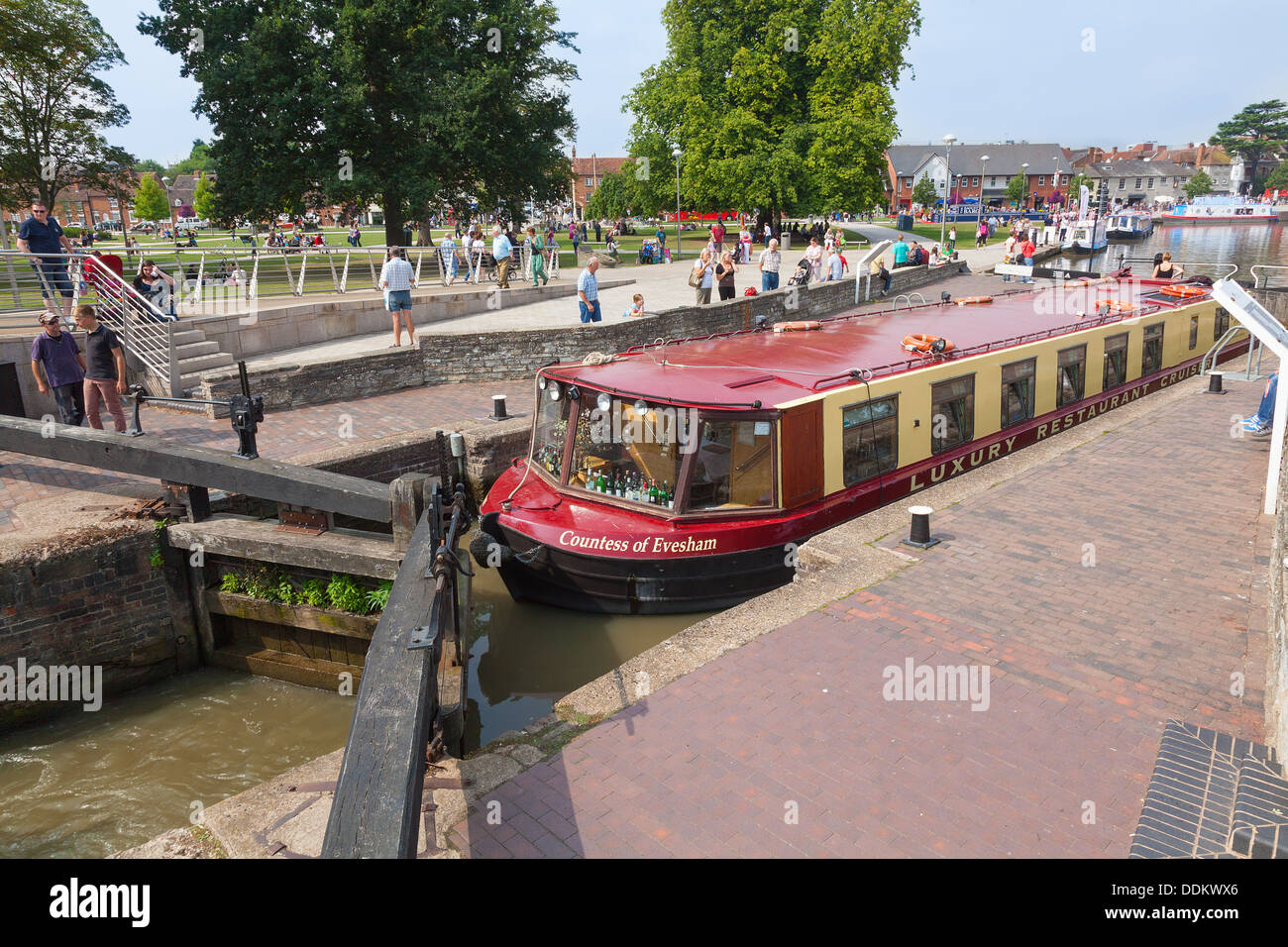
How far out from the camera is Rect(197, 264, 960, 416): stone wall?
1370 centimetres

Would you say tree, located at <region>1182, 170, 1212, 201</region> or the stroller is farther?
tree, located at <region>1182, 170, 1212, 201</region>

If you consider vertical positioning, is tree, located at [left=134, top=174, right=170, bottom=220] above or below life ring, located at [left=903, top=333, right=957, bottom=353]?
above

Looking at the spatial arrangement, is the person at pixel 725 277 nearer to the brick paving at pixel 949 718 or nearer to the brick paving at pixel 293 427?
the brick paving at pixel 293 427

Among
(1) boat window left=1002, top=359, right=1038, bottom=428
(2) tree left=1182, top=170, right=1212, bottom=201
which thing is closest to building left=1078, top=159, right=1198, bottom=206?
(2) tree left=1182, top=170, right=1212, bottom=201

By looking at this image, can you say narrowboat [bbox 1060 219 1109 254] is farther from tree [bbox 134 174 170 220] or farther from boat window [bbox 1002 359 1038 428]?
tree [bbox 134 174 170 220]

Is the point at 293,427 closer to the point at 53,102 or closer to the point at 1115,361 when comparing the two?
the point at 1115,361

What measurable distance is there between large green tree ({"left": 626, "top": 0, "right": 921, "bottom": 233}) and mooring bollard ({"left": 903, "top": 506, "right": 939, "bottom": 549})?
32430mm

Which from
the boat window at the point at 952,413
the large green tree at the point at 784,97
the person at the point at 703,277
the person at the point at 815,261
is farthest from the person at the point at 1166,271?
the large green tree at the point at 784,97

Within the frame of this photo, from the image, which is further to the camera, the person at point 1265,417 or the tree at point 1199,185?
the tree at point 1199,185

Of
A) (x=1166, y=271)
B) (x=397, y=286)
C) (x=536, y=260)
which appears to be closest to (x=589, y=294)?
(x=397, y=286)

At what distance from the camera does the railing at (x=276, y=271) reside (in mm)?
15741

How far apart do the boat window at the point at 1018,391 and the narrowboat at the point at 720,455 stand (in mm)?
36

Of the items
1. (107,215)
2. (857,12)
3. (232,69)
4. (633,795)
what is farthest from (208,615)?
(107,215)

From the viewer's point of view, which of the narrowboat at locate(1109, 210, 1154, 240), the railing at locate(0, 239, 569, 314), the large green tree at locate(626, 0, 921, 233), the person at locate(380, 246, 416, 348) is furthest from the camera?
the narrowboat at locate(1109, 210, 1154, 240)
